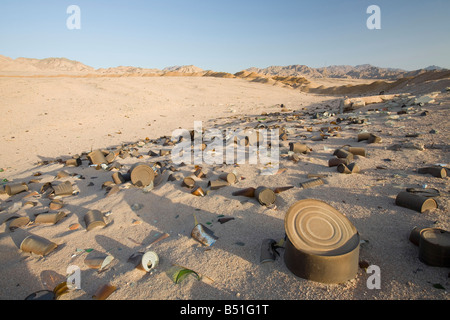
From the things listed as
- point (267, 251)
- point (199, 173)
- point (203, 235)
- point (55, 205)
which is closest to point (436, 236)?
point (267, 251)

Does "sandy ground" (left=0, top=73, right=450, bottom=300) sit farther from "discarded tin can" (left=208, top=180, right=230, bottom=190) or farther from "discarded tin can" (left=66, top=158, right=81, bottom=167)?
"discarded tin can" (left=66, top=158, right=81, bottom=167)

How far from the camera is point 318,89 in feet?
87.4

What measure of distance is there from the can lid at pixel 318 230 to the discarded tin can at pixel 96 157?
450 centimetres

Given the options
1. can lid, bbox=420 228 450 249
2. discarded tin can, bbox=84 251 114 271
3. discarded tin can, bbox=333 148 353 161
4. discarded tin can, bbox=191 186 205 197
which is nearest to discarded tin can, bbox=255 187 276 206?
discarded tin can, bbox=191 186 205 197

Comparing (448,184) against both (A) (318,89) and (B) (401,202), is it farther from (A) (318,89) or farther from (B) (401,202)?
(A) (318,89)

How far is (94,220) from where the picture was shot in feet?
9.07

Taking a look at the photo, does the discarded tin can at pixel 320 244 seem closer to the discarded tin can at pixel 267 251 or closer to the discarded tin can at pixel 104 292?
the discarded tin can at pixel 267 251

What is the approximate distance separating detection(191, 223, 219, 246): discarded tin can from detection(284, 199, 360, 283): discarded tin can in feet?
2.52

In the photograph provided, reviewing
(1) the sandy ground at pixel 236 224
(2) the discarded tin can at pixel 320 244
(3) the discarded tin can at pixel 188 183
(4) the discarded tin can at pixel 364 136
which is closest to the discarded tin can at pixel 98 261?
(1) the sandy ground at pixel 236 224

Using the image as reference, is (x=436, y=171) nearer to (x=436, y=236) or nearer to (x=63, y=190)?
(x=436, y=236)

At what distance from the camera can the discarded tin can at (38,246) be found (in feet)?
7.82

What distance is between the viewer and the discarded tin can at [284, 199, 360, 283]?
171 cm

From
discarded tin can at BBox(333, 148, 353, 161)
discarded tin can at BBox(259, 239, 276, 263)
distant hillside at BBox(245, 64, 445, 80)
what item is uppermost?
distant hillside at BBox(245, 64, 445, 80)

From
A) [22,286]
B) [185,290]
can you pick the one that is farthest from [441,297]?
[22,286]
